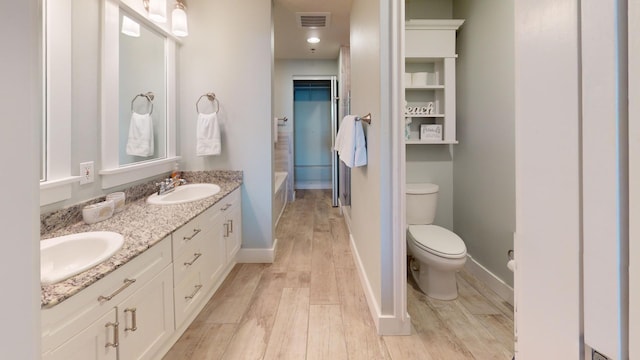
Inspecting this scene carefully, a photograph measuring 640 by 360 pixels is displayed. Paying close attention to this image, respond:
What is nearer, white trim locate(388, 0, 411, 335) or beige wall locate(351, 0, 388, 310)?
white trim locate(388, 0, 411, 335)

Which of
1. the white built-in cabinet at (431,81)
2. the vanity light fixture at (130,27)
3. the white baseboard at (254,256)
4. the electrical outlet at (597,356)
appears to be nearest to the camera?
the electrical outlet at (597,356)

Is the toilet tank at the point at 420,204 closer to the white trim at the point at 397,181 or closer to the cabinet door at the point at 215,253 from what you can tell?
the white trim at the point at 397,181

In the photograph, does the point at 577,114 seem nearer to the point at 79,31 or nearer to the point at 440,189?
the point at 79,31

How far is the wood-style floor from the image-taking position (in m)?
1.68

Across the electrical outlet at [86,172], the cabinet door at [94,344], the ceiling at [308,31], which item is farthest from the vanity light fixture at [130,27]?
the cabinet door at [94,344]

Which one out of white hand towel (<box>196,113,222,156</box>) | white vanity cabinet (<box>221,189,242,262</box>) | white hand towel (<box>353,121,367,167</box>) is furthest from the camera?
white hand towel (<box>196,113,222,156</box>)

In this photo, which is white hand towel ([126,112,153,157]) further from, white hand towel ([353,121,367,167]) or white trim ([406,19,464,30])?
white trim ([406,19,464,30])

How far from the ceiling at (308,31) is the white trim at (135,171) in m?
2.00

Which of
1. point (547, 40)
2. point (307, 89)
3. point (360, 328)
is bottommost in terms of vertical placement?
point (360, 328)

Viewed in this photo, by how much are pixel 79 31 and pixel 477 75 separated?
2.65 m

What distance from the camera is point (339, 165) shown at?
16.4ft

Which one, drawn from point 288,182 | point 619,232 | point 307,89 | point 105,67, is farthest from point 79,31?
point 307,89

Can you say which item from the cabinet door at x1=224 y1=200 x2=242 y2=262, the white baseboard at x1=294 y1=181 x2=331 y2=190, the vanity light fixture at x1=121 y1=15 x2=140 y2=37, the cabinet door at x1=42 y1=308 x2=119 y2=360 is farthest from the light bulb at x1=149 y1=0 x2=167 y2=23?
the white baseboard at x1=294 y1=181 x2=331 y2=190

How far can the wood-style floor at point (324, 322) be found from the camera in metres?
1.68
